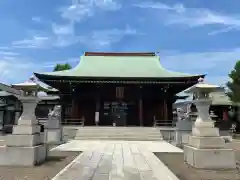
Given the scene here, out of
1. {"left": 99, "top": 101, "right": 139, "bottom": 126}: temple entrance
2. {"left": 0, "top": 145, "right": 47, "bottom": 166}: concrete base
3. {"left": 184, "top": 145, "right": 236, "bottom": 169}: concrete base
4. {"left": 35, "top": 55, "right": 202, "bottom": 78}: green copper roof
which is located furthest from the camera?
{"left": 99, "top": 101, "right": 139, "bottom": 126}: temple entrance

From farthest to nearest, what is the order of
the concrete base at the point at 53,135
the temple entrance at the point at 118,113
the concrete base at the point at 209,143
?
→ the temple entrance at the point at 118,113
the concrete base at the point at 53,135
the concrete base at the point at 209,143

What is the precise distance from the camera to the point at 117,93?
24750mm

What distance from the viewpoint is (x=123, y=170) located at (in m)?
7.45

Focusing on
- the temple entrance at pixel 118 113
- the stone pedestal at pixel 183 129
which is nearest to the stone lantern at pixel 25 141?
the stone pedestal at pixel 183 129

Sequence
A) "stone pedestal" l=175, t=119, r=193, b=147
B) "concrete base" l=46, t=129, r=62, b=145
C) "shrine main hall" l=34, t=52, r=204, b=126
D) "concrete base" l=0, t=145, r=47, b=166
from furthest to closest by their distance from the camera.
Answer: "shrine main hall" l=34, t=52, r=204, b=126 → "concrete base" l=46, t=129, r=62, b=145 → "stone pedestal" l=175, t=119, r=193, b=147 → "concrete base" l=0, t=145, r=47, b=166

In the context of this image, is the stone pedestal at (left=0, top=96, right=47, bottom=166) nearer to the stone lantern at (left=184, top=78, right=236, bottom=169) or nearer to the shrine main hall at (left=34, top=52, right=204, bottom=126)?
the stone lantern at (left=184, top=78, right=236, bottom=169)

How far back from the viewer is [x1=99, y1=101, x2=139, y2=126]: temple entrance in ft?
83.3

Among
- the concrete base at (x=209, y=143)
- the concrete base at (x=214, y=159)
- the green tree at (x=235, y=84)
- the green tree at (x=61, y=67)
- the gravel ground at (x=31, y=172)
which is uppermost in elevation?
the green tree at (x=61, y=67)

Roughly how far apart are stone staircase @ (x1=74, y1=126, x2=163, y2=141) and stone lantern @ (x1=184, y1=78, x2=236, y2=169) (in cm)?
1128

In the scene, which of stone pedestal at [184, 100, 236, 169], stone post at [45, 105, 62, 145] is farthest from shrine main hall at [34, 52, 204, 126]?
stone pedestal at [184, 100, 236, 169]

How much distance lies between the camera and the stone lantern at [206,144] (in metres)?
8.07

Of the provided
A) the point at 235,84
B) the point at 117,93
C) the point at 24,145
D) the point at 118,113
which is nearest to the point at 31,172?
the point at 24,145

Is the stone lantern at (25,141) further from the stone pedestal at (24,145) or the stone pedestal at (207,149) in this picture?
the stone pedestal at (207,149)

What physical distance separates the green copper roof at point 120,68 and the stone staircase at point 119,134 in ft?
16.8
